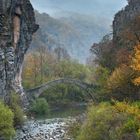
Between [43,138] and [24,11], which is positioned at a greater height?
[24,11]

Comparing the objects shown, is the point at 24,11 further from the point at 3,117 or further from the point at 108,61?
the point at 3,117

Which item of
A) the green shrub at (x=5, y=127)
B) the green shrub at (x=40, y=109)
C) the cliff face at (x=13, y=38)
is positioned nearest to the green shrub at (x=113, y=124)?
the green shrub at (x=5, y=127)

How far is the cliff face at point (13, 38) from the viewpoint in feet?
278

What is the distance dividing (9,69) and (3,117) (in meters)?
30.9

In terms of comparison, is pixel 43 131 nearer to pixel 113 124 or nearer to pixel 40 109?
pixel 40 109

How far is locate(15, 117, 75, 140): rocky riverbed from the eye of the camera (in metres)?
64.2

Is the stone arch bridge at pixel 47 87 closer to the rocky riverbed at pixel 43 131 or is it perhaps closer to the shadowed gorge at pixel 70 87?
the shadowed gorge at pixel 70 87

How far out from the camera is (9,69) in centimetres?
8875

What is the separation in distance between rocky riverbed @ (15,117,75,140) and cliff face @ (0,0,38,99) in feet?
21.6

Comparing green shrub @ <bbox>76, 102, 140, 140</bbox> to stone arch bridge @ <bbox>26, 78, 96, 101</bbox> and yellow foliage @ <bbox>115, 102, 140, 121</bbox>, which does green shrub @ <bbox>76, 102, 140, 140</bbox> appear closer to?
yellow foliage @ <bbox>115, 102, 140, 121</bbox>

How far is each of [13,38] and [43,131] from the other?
2769 centimetres

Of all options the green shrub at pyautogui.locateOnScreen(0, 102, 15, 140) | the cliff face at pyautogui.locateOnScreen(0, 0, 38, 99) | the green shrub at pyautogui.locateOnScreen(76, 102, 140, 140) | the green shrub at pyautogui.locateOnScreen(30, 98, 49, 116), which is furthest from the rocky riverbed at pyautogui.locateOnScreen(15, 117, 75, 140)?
the green shrub at pyautogui.locateOnScreen(30, 98, 49, 116)

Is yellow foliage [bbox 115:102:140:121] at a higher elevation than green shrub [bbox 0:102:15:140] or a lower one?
higher

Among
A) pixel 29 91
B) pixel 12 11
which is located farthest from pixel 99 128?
pixel 29 91
